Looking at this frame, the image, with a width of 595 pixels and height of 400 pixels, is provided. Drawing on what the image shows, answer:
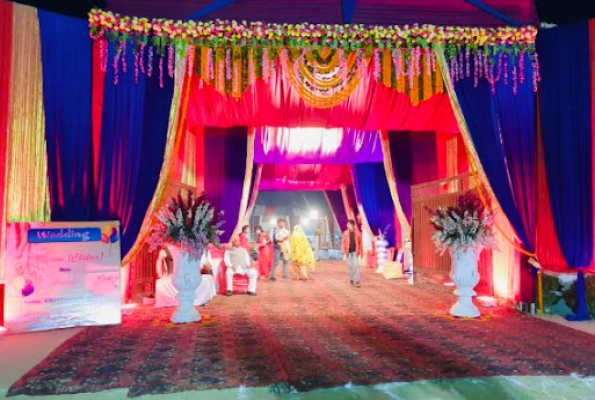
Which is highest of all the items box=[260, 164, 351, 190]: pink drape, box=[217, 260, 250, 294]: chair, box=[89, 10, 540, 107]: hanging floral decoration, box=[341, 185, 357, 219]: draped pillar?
box=[89, 10, 540, 107]: hanging floral decoration

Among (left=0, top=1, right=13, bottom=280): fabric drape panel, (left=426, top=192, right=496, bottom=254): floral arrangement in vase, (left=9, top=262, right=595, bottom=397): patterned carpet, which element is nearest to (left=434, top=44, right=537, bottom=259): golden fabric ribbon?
(left=426, top=192, right=496, bottom=254): floral arrangement in vase

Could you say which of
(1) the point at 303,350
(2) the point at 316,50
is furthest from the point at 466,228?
(2) the point at 316,50

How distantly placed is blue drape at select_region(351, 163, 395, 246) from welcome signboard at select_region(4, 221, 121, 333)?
28.1 ft

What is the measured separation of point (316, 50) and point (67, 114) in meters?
3.19

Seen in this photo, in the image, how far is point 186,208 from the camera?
5.70 metres

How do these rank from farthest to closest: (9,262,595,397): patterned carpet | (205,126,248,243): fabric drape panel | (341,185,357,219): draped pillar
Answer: (341,185,357,219): draped pillar < (205,126,248,243): fabric drape panel < (9,262,595,397): patterned carpet

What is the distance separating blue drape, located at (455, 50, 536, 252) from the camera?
6.07 metres

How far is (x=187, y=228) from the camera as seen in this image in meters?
5.55

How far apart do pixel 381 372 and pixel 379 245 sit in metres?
9.29

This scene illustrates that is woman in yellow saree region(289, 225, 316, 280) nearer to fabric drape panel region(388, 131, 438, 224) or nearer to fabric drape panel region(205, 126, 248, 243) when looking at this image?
fabric drape panel region(205, 126, 248, 243)

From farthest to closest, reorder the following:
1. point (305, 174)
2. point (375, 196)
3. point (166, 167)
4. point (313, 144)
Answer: point (305, 174)
point (375, 196)
point (313, 144)
point (166, 167)

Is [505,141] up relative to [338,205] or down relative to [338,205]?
up

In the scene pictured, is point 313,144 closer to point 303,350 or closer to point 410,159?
point 410,159

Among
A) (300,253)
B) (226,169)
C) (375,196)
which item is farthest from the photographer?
(375,196)
